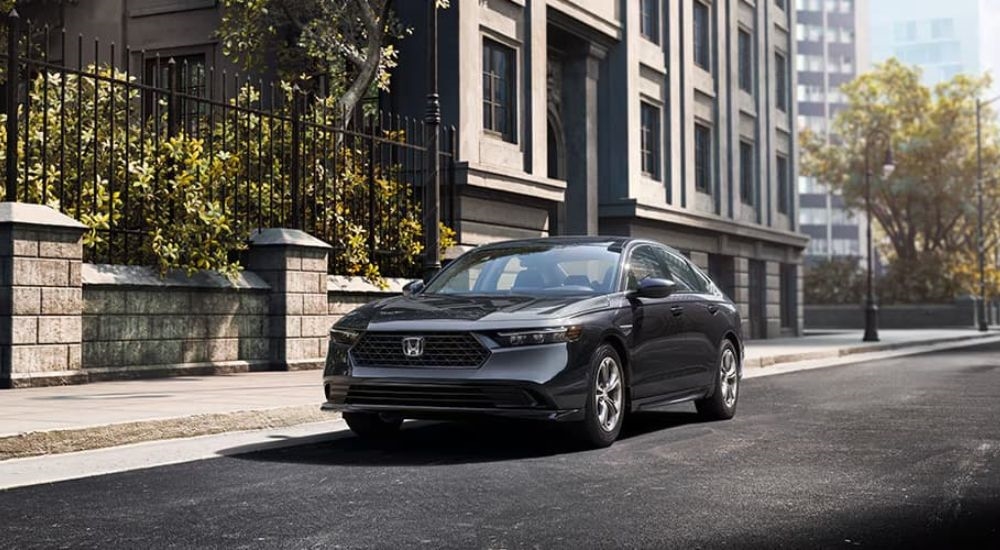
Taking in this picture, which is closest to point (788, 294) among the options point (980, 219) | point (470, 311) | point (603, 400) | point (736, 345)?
point (980, 219)

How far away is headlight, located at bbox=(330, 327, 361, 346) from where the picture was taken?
8.66m

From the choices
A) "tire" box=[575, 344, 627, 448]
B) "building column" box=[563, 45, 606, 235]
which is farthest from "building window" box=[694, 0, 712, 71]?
"tire" box=[575, 344, 627, 448]

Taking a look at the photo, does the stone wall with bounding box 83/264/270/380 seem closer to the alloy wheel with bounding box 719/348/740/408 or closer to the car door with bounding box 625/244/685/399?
the car door with bounding box 625/244/685/399

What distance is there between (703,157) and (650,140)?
3.90 m

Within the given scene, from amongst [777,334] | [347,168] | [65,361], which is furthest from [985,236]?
[65,361]

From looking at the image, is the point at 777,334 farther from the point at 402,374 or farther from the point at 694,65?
the point at 402,374

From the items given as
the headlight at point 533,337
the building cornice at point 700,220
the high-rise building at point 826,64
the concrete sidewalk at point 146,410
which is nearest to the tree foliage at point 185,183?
the concrete sidewalk at point 146,410

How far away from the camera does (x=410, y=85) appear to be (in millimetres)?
22000

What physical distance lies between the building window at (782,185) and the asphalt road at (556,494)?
101 ft

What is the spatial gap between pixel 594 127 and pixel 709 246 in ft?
22.9

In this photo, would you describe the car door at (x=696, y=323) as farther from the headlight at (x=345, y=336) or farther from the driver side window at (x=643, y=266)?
the headlight at (x=345, y=336)

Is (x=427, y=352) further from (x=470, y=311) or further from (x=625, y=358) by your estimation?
(x=625, y=358)

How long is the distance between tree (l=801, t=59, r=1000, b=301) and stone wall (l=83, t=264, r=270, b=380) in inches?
1795

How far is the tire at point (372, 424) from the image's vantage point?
9219 millimetres
